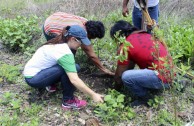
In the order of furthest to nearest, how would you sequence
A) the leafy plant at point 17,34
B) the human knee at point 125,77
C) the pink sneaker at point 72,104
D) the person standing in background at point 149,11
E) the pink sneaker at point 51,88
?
the leafy plant at point 17,34 < the person standing in background at point 149,11 < the pink sneaker at point 51,88 < the pink sneaker at point 72,104 < the human knee at point 125,77

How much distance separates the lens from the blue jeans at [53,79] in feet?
11.9

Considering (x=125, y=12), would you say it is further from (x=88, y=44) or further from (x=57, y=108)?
(x=57, y=108)

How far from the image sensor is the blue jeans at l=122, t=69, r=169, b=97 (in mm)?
3495

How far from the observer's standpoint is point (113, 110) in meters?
3.48

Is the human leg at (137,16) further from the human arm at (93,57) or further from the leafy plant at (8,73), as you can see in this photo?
the leafy plant at (8,73)

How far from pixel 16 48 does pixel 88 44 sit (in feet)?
6.61

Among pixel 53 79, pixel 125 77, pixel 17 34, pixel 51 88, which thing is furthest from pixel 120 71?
pixel 17 34

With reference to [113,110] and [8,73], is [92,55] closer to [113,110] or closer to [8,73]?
[113,110]

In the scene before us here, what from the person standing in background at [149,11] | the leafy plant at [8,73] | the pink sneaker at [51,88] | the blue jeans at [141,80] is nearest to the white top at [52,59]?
the pink sneaker at [51,88]

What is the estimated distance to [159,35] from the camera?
263 cm

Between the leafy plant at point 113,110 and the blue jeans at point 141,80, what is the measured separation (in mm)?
194

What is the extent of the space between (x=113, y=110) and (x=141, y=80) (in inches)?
17.5

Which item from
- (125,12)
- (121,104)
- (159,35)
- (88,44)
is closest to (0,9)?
(125,12)

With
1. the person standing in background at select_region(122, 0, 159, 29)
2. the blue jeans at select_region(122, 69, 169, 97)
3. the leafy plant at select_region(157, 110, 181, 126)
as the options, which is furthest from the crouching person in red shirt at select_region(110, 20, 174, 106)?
the person standing in background at select_region(122, 0, 159, 29)
